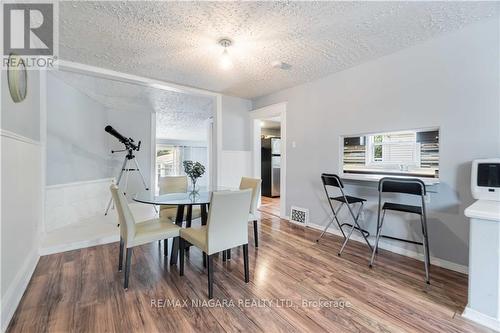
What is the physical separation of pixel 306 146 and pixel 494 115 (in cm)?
207

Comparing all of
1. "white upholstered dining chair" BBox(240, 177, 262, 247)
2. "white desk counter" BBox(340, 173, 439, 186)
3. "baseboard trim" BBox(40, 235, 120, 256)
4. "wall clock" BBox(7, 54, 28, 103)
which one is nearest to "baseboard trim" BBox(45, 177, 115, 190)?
"baseboard trim" BBox(40, 235, 120, 256)

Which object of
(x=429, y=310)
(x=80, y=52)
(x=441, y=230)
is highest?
(x=80, y=52)

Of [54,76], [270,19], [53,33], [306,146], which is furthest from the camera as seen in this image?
Result: [306,146]

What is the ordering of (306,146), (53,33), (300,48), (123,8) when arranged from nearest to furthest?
(123,8)
(53,33)
(300,48)
(306,146)

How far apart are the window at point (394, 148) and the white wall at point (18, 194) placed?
3.67 meters

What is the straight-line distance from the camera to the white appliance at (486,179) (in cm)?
182

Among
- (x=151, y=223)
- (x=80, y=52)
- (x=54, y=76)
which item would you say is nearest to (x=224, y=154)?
(x=151, y=223)

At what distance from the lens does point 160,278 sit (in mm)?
2018

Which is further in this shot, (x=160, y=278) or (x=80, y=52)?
(x=80, y=52)

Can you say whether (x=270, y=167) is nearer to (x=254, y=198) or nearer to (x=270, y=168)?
(x=270, y=168)

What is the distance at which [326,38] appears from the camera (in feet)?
7.36

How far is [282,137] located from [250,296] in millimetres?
2780

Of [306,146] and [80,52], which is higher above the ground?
[80,52]

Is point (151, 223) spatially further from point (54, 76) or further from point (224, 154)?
point (54, 76)
